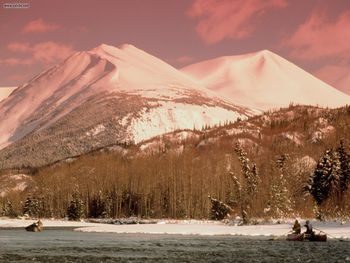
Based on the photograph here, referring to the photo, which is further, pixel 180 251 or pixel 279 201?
pixel 279 201

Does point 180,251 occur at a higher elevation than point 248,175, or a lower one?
lower

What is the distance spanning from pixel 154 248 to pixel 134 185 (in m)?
112

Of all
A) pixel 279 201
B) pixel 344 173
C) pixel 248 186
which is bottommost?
pixel 279 201

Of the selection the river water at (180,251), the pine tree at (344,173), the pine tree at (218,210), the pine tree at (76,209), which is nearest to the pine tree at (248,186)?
the pine tree at (218,210)

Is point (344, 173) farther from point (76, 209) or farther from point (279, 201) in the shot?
point (76, 209)

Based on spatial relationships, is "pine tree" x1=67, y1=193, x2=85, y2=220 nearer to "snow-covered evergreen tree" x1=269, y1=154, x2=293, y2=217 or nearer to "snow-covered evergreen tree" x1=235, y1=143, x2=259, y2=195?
"snow-covered evergreen tree" x1=235, y1=143, x2=259, y2=195

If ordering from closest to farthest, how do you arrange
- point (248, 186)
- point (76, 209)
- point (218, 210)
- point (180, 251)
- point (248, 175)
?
point (180, 251) → point (248, 175) → point (248, 186) → point (218, 210) → point (76, 209)

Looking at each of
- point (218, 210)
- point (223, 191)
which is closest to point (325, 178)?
point (218, 210)

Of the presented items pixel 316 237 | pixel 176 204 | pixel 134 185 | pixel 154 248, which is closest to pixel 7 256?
pixel 154 248

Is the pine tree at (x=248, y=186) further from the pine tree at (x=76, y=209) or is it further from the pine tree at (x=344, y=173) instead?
the pine tree at (x=76, y=209)

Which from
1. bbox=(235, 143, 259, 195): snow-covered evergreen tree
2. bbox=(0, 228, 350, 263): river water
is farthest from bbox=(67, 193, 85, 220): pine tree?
bbox=(0, 228, 350, 263): river water

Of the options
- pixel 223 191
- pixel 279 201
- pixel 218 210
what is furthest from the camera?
pixel 223 191

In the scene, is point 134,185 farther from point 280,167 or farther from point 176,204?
point 280,167

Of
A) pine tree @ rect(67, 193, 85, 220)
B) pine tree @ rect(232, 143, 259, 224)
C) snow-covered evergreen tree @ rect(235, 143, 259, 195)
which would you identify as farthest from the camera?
pine tree @ rect(67, 193, 85, 220)
